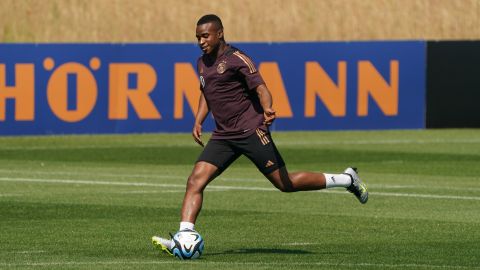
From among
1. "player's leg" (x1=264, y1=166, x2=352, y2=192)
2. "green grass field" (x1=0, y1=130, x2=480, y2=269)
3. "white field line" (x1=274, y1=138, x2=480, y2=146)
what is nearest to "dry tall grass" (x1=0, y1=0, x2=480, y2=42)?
"green grass field" (x1=0, y1=130, x2=480, y2=269)

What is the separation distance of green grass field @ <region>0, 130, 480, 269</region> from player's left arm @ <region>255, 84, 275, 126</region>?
1122 mm

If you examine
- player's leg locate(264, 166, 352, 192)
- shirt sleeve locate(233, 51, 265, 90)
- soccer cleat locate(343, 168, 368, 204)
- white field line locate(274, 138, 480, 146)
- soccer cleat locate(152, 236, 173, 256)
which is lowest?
white field line locate(274, 138, 480, 146)

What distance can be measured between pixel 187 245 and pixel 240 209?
4.89m

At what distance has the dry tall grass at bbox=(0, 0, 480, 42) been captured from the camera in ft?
121

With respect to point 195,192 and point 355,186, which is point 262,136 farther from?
point 355,186

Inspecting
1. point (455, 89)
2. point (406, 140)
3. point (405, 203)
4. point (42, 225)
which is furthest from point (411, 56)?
point (42, 225)

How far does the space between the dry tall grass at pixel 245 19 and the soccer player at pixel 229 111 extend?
78.9 feet

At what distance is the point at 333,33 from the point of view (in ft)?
127

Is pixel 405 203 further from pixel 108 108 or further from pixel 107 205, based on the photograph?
pixel 108 108

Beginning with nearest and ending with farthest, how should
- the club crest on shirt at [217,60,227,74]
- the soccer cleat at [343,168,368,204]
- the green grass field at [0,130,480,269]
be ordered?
the green grass field at [0,130,480,269] → the club crest on shirt at [217,60,227,74] → the soccer cleat at [343,168,368,204]

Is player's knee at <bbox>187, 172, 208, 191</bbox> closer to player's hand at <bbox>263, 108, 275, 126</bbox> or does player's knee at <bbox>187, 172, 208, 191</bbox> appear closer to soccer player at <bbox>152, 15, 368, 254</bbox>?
soccer player at <bbox>152, 15, 368, 254</bbox>

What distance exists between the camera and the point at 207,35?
41.6 ft

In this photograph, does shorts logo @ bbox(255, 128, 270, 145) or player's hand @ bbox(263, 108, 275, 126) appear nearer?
player's hand @ bbox(263, 108, 275, 126)

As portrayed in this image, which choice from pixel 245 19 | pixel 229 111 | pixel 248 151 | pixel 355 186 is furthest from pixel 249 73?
pixel 245 19
